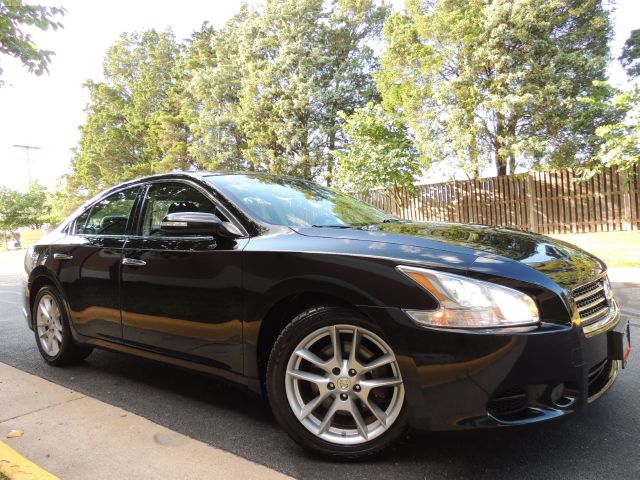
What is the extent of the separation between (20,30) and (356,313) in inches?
175

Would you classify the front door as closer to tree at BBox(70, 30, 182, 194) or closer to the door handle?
the door handle

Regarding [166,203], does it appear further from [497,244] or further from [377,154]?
[377,154]

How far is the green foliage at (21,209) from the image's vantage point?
44781 mm

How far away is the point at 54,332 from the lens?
4324mm

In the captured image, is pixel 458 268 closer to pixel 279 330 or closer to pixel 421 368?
pixel 421 368

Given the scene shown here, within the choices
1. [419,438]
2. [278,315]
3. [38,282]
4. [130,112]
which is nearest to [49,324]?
[38,282]

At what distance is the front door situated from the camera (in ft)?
9.21

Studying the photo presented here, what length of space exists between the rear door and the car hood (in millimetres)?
1612

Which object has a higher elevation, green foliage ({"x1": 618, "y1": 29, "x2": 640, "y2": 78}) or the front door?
green foliage ({"x1": 618, "y1": 29, "x2": 640, "y2": 78})

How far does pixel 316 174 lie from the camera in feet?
81.5

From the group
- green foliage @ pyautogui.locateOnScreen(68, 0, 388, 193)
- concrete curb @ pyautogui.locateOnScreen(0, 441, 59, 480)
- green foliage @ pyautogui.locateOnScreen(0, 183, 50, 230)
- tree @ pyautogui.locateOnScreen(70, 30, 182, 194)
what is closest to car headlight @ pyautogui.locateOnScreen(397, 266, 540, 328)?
concrete curb @ pyautogui.locateOnScreen(0, 441, 59, 480)

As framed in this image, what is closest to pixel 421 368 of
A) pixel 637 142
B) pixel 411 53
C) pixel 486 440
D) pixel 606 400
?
pixel 486 440

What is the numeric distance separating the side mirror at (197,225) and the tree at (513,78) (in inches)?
575

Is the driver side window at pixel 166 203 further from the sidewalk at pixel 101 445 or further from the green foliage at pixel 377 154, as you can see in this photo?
the green foliage at pixel 377 154
